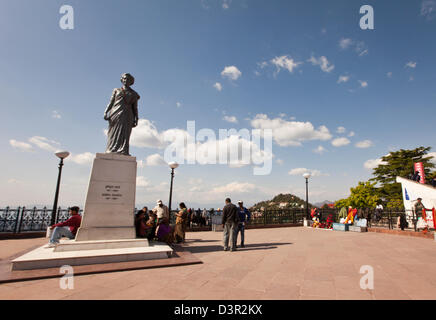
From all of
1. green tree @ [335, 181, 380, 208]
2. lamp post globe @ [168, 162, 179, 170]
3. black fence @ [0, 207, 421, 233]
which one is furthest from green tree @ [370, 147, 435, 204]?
lamp post globe @ [168, 162, 179, 170]

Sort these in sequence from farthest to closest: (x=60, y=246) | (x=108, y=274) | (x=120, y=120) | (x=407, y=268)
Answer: (x=120, y=120) < (x=60, y=246) < (x=407, y=268) < (x=108, y=274)

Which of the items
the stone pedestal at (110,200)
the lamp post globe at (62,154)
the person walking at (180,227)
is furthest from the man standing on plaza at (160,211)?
the lamp post globe at (62,154)

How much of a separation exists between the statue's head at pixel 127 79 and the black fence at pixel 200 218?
26.6 ft

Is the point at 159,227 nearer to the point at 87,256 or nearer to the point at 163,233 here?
the point at 163,233

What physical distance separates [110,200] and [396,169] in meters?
45.4

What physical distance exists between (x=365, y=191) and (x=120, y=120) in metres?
27.6

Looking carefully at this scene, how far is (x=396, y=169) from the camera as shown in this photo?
3662 centimetres

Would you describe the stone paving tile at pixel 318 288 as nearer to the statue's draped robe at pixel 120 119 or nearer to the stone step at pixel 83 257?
the stone step at pixel 83 257

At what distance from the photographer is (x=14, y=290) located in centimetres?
381

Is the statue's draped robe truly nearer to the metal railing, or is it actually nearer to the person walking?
the person walking

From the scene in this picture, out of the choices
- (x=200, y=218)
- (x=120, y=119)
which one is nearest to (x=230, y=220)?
(x=120, y=119)

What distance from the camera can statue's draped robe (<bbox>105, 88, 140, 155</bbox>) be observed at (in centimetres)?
772

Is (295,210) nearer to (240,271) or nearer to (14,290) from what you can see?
(240,271)
